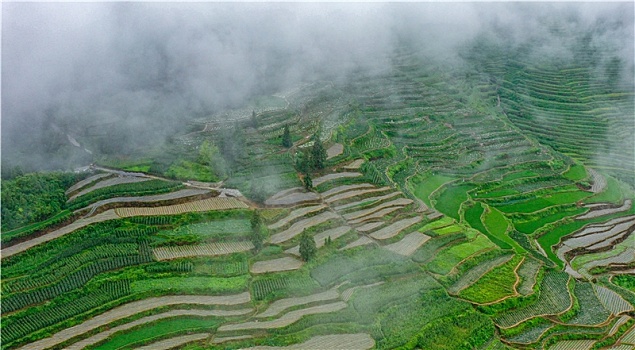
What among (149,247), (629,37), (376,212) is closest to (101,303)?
(149,247)

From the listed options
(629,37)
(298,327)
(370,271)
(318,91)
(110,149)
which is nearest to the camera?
(298,327)

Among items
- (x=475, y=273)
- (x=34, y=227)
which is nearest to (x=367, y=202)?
(x=475, y=273)

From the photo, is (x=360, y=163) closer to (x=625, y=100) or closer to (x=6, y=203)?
(x=6, y=203)

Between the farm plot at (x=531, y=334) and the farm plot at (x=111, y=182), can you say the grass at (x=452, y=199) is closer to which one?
the farm plot at (x=531, y=334)

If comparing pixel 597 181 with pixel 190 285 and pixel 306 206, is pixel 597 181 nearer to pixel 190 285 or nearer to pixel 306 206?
pixel 306 206

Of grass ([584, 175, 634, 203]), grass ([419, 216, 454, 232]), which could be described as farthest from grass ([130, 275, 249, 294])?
grass ([584, 175, 634, 203])
